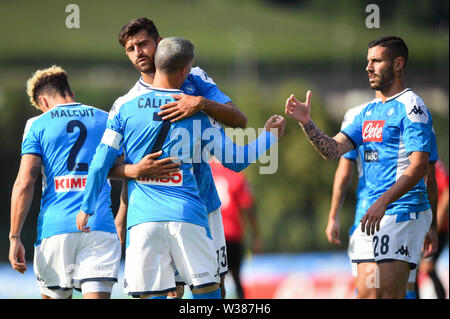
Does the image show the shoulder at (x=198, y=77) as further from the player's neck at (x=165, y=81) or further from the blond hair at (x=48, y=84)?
the blond hair at (x=48, y=84)

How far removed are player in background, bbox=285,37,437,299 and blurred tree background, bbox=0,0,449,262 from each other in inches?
383

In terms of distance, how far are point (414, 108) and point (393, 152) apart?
0.39 metres

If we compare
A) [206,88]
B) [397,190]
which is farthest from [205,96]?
[397,190]

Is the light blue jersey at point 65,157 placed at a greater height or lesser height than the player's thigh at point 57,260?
greater

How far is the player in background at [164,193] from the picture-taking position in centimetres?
434

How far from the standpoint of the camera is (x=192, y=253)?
14.3ft

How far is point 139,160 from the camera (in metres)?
4.46

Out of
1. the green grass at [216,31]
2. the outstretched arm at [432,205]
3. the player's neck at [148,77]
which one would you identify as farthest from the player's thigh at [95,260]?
the green grass at [216,31]

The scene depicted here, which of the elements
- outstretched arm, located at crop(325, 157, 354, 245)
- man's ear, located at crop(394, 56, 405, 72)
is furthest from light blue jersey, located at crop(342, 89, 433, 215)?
outstretched arm, located at crop(325, 157, 354, 245)

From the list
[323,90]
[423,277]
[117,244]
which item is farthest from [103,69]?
[117,244]

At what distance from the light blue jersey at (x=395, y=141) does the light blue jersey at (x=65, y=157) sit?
2193 mm

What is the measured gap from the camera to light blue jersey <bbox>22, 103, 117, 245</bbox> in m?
5.32

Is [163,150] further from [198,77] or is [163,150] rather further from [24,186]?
[24,186]
